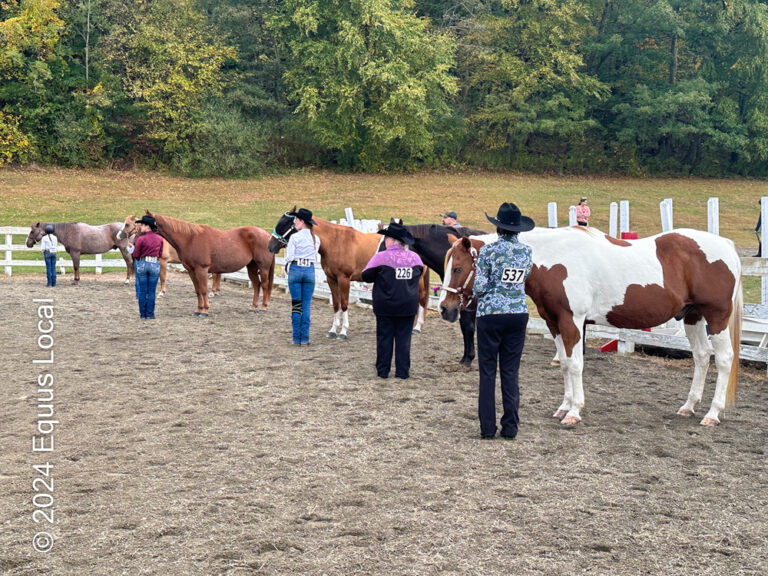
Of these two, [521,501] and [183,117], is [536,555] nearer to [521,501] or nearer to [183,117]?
[521,501]

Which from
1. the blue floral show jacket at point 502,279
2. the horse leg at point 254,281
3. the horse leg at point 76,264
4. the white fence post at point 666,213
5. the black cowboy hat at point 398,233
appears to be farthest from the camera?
the horse leg at point 76,264

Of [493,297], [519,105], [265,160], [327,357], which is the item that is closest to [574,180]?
[519,105]

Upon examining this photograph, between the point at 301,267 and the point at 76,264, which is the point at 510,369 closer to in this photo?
the point at 301,267

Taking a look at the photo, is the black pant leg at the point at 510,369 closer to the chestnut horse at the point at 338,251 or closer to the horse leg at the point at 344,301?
the chestnut horse at the point at 338,251

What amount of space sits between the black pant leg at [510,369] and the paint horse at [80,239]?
44.6 feet

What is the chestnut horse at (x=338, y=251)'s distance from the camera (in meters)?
10.7

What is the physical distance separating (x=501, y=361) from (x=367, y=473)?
153cm

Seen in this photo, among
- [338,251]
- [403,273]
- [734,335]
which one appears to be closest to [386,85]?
[338,251]

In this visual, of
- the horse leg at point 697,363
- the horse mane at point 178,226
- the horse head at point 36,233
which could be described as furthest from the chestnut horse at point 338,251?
the horse head at point 36,233

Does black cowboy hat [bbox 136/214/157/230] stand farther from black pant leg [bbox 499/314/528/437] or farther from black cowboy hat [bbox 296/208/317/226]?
black pant leg [bbox 499/314/528/437]

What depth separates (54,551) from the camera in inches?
155

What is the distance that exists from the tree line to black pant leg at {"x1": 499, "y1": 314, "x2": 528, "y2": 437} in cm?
3557

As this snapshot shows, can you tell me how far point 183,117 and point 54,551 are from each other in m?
38.9

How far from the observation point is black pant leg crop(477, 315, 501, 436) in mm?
5836
